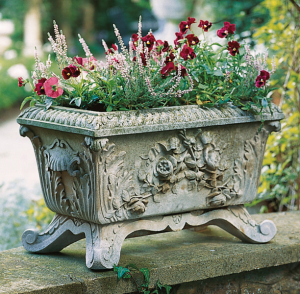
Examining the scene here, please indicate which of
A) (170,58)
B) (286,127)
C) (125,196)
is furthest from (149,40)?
(286,127)

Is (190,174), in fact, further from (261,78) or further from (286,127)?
(286,127)

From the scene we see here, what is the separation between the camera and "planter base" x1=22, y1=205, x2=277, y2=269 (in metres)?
2.29

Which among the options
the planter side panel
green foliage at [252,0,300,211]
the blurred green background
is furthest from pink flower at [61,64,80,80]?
green foliage at [252,0,300,211]

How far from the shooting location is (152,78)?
7.81 feet

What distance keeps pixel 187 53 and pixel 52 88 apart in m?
0.67

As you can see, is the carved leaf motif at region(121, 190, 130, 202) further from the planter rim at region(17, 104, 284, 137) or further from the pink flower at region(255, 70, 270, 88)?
the pink flower at region(255, 70, 270, 88)

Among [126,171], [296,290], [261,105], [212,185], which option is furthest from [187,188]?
[296,290]

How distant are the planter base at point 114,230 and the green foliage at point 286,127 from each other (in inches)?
38.1

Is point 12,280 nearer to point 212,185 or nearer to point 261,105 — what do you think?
Answer: point 212,185

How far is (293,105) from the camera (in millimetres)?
3803

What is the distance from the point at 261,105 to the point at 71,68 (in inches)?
38.8

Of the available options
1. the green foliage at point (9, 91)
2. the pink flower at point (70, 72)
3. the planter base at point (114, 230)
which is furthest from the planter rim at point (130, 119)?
the green foliage at point (9, 91)

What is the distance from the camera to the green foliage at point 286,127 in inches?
148

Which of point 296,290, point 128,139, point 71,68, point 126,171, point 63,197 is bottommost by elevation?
point 296,290
